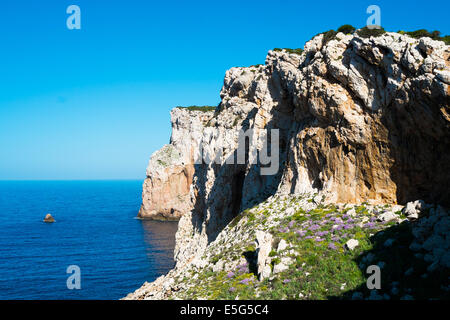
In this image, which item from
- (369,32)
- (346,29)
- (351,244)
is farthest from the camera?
(346,29)

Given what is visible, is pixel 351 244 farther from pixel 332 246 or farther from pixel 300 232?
pixel 300 232

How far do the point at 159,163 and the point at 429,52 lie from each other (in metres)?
133

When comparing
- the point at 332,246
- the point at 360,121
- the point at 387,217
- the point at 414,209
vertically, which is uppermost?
the point at 360,121

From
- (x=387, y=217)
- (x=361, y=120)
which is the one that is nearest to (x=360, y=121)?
(x=361, y=120)

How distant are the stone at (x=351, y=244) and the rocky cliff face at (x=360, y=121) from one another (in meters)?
6.02

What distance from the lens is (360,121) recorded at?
90.3 feet

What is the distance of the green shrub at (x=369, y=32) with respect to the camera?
2681cm

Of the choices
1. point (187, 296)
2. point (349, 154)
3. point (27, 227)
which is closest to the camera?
point (187, 296)

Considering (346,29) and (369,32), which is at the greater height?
(346,29)

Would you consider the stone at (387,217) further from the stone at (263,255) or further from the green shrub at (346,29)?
the green shrub at (346,29)

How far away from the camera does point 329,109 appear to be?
30.2 metres

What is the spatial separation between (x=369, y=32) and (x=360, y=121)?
299 inches

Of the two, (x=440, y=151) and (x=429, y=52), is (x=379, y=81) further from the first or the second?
(x=440, y=151)
